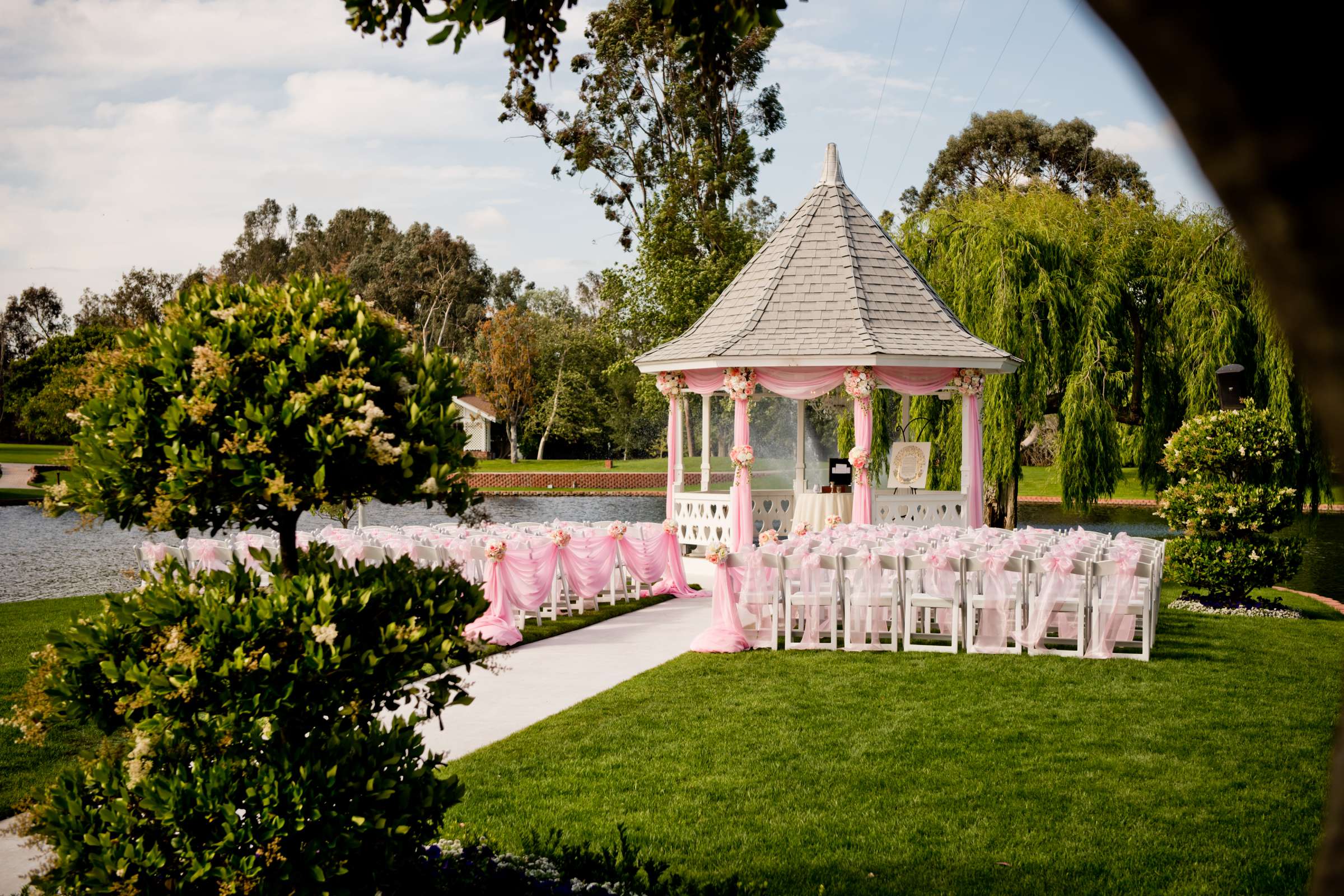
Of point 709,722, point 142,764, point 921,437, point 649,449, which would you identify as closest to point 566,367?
point 649,449

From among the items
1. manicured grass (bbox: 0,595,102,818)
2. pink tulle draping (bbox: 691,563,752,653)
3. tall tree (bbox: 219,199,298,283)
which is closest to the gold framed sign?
pink tulle draping (bbox: 691,563,752,653)

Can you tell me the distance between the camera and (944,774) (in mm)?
6539

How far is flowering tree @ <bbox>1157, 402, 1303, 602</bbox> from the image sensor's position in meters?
13.2

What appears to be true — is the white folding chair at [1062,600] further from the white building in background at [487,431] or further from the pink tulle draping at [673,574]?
the white building in background at [487,431]

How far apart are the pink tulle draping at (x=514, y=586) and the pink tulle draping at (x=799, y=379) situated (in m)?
5.39

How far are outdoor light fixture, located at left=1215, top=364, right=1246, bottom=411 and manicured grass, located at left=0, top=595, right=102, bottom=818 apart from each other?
43.2 feet

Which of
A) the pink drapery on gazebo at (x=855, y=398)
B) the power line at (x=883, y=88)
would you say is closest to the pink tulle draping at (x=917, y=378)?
the pink drapery on gazebo at (x=855, y=398)

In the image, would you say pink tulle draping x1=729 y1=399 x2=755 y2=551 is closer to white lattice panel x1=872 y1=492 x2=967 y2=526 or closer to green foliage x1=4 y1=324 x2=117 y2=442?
white lattice panel x1=872 y1=492 x2=967 y2=526

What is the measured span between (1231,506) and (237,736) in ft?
42.2

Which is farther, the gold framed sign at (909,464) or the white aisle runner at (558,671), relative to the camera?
the gold framed sign at (909,464)

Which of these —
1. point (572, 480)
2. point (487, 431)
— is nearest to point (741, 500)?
point (572, 480)

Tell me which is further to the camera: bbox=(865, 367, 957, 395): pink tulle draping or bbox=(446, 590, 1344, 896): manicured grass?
bbox=(865, 367, 957, 395): pink tulle draping

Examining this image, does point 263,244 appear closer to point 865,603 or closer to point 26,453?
point 26,453

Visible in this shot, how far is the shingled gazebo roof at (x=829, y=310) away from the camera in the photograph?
52.4 feet
